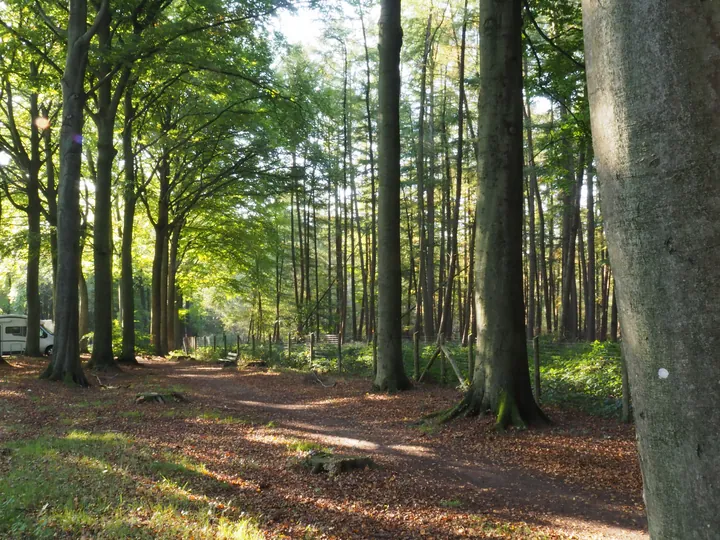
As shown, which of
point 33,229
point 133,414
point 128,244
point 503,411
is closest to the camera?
point 503,411

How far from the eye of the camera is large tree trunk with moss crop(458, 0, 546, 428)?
A: 787 centimetres

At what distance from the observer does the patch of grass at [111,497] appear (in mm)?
3352

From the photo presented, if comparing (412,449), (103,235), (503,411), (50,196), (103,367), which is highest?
(50,196)

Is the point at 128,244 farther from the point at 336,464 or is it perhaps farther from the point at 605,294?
the point at 605,294

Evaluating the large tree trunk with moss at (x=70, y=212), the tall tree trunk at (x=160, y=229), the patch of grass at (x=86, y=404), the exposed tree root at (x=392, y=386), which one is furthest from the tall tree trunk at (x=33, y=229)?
the exposed tree root at (x=392, y=386)

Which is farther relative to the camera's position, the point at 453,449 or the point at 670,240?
the point at 453,449

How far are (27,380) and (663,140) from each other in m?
13.6

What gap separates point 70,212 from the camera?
1181cm

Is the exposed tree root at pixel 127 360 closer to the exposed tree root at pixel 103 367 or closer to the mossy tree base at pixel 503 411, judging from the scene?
the exposed tree root at pixel 103 367

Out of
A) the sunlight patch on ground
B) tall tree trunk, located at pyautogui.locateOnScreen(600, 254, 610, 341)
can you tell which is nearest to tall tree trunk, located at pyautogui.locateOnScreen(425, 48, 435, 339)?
tall tree trunk, located at pyautogui.locateOnScreen(600, 254, 610, 341)

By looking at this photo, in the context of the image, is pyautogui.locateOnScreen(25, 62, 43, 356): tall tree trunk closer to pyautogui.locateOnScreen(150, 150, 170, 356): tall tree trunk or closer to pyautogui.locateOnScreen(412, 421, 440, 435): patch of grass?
pyautogui.locateOnScreen(150, 150, 170, 356): tall tree trunk

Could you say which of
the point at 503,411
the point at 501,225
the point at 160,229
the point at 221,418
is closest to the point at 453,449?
the point at 503,411

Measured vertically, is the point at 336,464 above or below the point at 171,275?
below

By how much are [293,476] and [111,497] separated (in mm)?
1950
